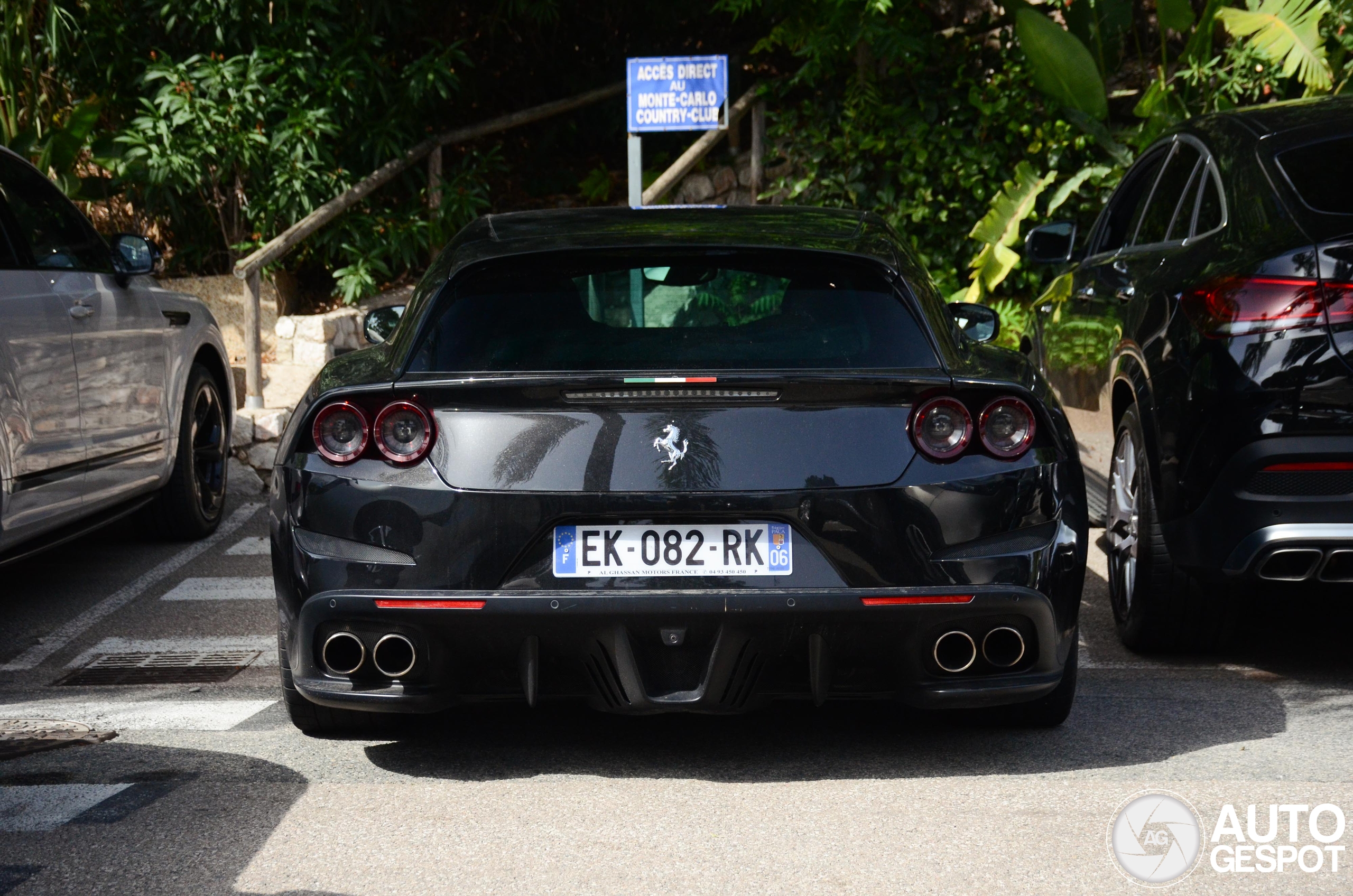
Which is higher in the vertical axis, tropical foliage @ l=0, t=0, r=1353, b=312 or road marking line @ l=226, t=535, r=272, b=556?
tropical foliage @ l=0, t=0, r=1353, b=312

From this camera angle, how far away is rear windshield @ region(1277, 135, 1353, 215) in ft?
14.6

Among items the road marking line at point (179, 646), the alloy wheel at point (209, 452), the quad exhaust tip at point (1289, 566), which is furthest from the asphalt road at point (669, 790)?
the alloy wheel at point (209, 452)

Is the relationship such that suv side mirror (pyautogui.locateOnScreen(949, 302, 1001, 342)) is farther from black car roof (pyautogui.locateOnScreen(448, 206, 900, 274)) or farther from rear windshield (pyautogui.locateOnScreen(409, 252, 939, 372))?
rear windshield (pyautogui.locateOnScreen(409, 252, 939, 372))

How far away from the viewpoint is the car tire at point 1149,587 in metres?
4.72

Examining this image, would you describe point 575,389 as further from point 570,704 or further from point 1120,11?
point 1120,11

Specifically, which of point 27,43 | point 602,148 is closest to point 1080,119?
point 602,148

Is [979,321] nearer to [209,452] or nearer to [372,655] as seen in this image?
[372,655]

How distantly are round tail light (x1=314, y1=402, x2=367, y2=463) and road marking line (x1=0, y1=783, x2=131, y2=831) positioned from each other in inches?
38.4

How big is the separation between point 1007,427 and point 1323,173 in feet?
5.43

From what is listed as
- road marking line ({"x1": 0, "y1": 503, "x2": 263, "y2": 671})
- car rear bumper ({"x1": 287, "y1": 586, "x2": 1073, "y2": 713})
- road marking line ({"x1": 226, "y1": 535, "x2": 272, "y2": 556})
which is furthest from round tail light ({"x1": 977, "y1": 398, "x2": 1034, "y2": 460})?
road marking line ({"x1": 226, "y1": 535, "x2": 272, "y2": 556})

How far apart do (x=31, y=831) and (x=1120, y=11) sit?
9333 mm

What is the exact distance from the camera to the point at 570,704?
14.3 ft

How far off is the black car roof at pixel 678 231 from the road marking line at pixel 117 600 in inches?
88.6

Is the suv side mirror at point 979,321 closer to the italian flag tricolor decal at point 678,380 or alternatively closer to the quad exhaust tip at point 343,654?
the italian flag tricolor decal at point 678,380
